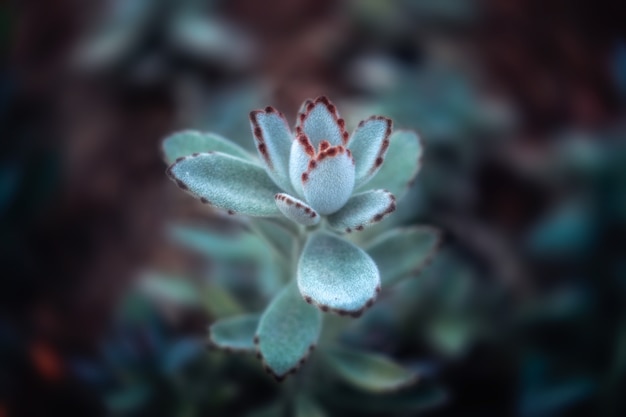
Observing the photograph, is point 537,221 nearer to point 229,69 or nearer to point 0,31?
point 229,69

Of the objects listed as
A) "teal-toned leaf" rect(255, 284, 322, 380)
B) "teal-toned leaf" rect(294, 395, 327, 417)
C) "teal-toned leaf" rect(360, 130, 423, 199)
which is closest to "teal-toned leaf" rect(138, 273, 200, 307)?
"teal-toned leaf" rect(294, 395, 327, 417)

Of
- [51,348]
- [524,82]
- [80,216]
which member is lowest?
[51,348]

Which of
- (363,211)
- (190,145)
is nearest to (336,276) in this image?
(363,211)

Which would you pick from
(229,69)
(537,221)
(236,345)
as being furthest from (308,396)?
(229,69)

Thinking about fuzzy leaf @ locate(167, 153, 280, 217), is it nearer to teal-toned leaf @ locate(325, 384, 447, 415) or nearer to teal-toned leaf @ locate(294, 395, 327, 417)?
teal-toned leaf @ locate(294, 395, 327, 417)

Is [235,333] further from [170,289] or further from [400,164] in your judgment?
[170,289]

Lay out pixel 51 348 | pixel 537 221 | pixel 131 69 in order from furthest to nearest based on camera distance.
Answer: pixel 131 69 < pixel 537 221 < pixel 51 348

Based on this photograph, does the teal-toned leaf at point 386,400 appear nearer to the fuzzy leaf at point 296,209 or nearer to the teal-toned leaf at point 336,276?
the teal-toned leaf at point 336,276
